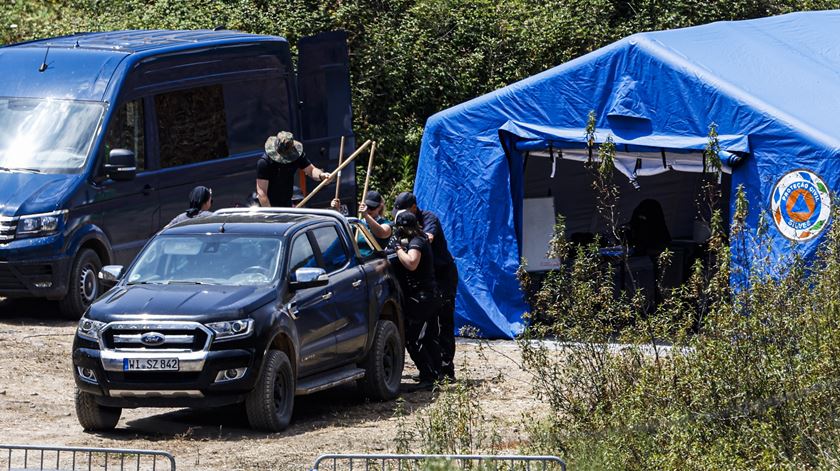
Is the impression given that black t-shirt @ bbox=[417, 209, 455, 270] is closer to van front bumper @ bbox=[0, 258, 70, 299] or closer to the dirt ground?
the dirt ground

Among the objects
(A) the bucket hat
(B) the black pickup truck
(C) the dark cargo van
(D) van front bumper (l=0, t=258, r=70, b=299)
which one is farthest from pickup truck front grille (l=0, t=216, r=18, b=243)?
(B) the black pickup truck

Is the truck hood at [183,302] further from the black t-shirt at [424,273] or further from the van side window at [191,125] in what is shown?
the van side window at [191,125]

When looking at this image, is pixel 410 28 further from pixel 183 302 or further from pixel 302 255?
pixel 183 302

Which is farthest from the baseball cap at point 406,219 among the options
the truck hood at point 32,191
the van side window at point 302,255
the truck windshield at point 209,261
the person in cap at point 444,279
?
the truck hood at point 32,191

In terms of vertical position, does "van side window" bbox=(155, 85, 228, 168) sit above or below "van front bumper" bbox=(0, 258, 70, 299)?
above

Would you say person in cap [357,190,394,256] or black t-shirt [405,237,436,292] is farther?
person in cap [357,190,394,256]

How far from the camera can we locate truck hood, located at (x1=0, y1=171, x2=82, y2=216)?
561 inches

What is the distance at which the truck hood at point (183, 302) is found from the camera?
10164 millimetres

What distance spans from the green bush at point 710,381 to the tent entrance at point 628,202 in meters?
3.63

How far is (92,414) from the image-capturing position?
10.5m

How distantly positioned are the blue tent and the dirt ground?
170 cm

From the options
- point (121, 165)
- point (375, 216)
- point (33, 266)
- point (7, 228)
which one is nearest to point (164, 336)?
point (375, 216)

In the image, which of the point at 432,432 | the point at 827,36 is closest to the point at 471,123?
the point at 827,36

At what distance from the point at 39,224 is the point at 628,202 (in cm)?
853
